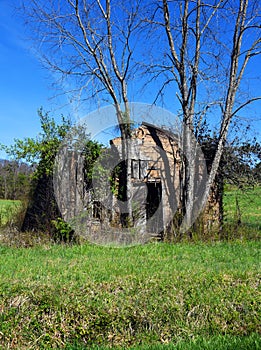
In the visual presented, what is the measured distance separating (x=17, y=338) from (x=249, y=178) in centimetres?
880

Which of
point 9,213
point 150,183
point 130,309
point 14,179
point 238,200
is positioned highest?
point 14,179

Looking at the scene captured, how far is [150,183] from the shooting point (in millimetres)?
11820

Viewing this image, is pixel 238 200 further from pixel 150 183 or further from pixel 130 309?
pixel 130 309

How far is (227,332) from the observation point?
4.78m

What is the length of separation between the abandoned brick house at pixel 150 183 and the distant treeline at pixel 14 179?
2.13 m

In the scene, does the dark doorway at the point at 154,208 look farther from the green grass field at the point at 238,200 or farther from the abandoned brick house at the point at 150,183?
the green grass field at the point at 238,200

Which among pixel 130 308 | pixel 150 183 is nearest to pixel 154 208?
pixel 150 183

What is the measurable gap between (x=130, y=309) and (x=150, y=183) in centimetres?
725

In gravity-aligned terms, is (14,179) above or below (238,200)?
above

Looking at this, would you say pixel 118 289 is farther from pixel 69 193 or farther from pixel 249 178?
pixel 249 178

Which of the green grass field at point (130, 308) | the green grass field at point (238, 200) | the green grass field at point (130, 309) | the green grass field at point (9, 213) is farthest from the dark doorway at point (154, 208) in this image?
the green grass field at point (130, 309)

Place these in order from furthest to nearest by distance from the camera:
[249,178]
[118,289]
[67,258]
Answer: [249,178] → [67,258] → [118,289]

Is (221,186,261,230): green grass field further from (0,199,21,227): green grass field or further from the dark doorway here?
(0,199,21,227): green grass field

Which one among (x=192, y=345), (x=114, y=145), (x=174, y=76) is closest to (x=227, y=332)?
(x=192, y=345)
